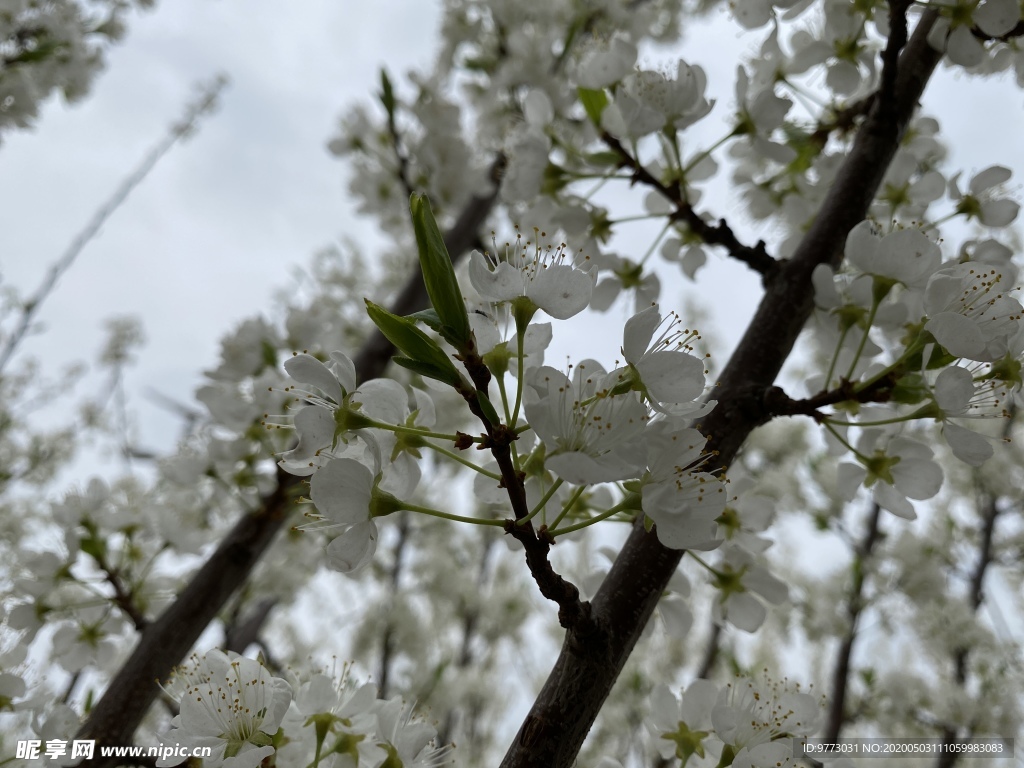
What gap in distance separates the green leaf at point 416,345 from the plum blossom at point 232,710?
547 mm

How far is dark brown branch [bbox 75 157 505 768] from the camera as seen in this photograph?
1.58 m

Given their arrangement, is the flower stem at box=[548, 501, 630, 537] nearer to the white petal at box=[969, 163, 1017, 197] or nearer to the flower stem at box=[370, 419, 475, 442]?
the flower stem at box=[370, 419, 475, 442]

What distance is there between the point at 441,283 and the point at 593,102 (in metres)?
0.99

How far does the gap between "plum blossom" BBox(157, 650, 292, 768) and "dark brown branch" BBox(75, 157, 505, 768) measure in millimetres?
667

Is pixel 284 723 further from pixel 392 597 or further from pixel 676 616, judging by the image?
pixel 392 597

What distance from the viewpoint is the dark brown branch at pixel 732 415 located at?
97cm

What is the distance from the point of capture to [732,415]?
1249mm

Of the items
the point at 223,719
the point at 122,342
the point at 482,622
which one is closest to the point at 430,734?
the point at 223,719

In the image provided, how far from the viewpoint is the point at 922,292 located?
124cm

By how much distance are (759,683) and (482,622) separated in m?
6.13

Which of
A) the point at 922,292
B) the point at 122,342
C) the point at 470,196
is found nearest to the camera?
the point at 922,292

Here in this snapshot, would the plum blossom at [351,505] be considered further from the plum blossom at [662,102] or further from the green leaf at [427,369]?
the plum blossom at [662,102]

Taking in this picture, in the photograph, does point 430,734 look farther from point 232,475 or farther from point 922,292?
point 232,475

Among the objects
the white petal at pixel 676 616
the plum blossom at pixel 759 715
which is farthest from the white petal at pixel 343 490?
the white petal at pixel 676 616
